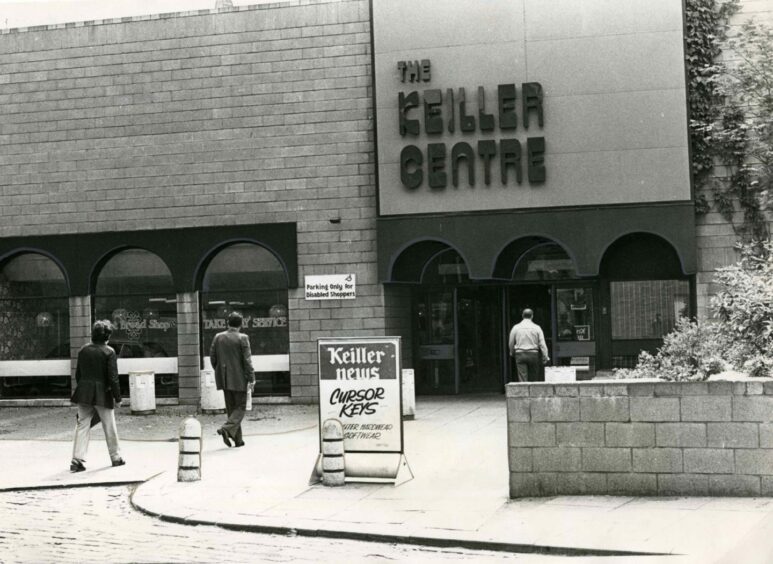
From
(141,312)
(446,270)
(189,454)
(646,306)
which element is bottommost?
(189,454)

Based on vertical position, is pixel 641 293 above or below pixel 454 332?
above

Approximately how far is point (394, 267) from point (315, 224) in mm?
1800

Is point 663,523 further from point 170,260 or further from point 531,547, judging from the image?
point 170,260

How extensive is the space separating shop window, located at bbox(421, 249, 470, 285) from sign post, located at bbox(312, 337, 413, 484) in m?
9.43

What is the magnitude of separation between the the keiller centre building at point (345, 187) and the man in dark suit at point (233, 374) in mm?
5696

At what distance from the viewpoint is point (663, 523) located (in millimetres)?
8406

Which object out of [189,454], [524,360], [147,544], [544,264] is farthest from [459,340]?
[147,544]

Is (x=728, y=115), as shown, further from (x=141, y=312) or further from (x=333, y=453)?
(x=141, y=312)

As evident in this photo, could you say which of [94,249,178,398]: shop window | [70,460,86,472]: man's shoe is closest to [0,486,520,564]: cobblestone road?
[70,460,86,472]: man's shoe

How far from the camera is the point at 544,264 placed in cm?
2011

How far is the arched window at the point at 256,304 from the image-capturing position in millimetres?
20359

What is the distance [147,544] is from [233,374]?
215 inches

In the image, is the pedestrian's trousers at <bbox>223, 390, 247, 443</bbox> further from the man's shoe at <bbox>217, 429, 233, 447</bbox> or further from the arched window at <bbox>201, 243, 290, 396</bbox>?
the arched window at <bbox>201, 243, 290, 396</bbox>

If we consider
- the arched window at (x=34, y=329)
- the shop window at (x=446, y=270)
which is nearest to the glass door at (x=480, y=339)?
the shop window at (x=446, y=270)
